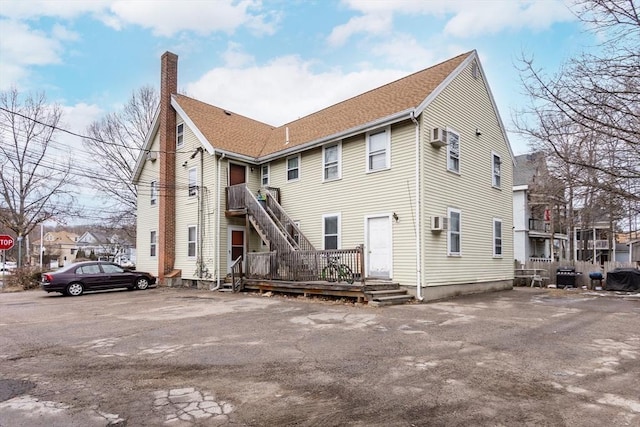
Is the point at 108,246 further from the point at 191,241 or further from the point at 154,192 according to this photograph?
the point at 191,241

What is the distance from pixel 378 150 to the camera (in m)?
13.5

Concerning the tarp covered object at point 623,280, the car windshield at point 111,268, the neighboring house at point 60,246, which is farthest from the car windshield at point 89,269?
the neighboring house at point 60,246

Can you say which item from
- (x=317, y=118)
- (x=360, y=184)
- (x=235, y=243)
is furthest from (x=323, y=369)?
(x=317, y=118)

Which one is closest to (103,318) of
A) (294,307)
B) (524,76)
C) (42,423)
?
(294,307)

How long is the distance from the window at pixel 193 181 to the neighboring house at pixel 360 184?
89 mm

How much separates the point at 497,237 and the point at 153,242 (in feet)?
53.5

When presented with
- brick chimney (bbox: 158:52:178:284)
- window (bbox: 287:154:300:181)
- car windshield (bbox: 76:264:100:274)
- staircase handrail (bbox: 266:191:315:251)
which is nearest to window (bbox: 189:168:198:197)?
brick chimney (bbox: 158:52:178:284)

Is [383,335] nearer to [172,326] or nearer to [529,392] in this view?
[529,392]

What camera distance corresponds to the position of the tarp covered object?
52.2 feet

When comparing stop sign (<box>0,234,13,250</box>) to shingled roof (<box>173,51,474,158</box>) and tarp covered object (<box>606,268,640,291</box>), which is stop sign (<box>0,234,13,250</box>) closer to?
shingled roof (<box>173,51,474,158</box>)

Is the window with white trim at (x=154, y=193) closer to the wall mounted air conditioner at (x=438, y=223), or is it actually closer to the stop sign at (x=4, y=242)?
the stop sign at (x=4, y=242)

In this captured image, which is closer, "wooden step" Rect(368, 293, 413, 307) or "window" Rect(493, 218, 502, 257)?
"wooden step" Rect(368, 293, 413, 307)

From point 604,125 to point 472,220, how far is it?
8.42m

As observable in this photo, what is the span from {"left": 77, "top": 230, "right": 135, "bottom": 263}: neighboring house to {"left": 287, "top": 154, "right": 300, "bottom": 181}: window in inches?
1311
